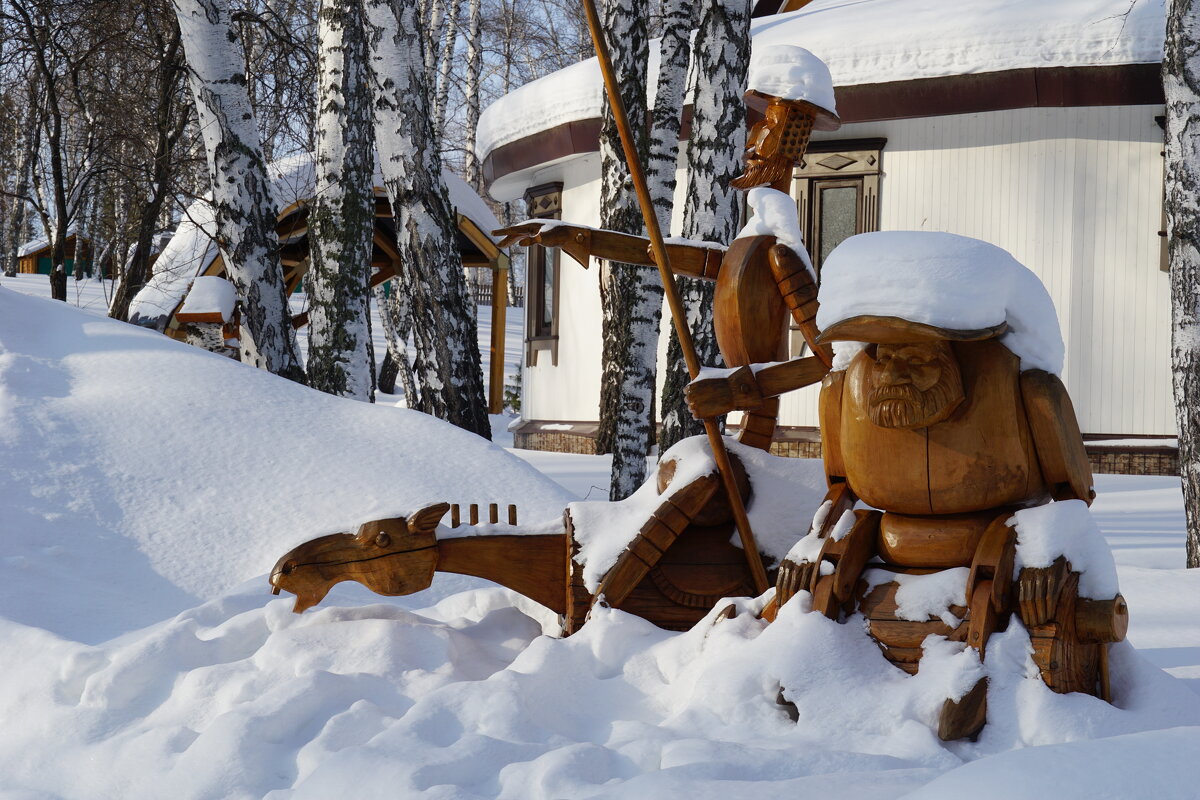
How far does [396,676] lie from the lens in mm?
2406

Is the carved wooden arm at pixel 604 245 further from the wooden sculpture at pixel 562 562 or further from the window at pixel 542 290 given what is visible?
the window at pixel 542 290

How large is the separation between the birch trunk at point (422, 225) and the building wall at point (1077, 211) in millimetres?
4826

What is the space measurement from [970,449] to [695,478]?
67 centimetres

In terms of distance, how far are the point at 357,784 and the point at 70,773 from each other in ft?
2.27

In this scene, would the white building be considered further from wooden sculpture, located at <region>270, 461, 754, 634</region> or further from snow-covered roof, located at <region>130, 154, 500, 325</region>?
wooden sculpture, located at <region>270, 461, 754, 634</region>

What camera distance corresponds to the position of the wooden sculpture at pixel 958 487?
6.49 ft

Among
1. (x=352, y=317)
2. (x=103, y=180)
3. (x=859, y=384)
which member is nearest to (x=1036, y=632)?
(x=859, y=384)

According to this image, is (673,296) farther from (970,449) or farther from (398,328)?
(398,328)

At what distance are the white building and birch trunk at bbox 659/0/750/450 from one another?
3.79 meters

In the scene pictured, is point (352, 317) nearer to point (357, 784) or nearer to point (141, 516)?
point (141, 516)

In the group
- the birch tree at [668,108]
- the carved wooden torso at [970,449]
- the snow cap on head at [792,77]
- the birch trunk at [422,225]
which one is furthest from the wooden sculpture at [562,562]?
the birch tree at [668,108]

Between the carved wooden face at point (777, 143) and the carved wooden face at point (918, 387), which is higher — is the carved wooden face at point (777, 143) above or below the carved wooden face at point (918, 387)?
above

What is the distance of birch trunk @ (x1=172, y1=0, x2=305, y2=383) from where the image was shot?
19.9ft

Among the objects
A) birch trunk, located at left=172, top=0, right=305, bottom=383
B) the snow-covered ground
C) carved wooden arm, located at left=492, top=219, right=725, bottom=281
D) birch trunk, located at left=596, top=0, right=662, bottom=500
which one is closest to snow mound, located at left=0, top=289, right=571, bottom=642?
the snow-covered ground
